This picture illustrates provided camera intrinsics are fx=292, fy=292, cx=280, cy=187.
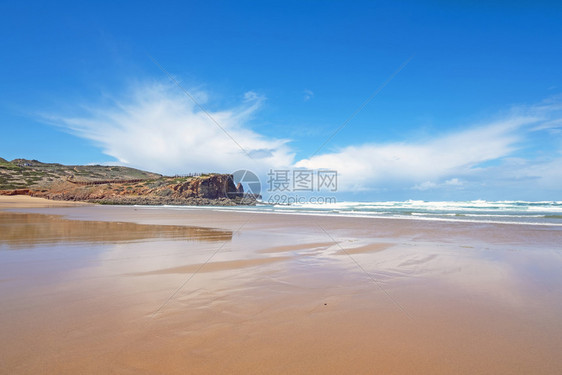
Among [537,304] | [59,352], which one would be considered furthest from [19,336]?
[537,304]

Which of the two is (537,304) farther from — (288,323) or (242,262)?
(242,262)

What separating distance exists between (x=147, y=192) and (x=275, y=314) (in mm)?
57566

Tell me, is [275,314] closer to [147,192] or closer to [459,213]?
[459,213]

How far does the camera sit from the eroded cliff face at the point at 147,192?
50719mm

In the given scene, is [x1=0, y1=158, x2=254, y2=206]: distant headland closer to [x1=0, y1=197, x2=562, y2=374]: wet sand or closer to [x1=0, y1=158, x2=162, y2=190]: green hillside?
[x1=0, y1=158, x2=162, y2=190]: green hillside

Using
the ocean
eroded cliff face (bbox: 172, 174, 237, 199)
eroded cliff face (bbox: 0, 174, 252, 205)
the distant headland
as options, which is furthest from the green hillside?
the ocean

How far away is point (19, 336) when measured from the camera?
2.49 m

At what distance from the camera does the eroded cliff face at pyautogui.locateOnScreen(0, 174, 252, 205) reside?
166 ft

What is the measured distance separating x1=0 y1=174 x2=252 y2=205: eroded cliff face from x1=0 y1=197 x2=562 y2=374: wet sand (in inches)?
1880

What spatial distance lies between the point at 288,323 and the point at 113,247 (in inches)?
233

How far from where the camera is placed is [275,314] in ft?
10.4

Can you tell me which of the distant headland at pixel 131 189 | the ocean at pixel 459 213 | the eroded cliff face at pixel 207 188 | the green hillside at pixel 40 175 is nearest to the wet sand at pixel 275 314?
the ocean at pixel 459 213

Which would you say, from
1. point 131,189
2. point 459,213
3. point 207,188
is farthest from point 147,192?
point 459,213

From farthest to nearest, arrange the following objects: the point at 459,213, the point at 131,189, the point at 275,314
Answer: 1. the point at 131,189
2. the point at 459,213
3. the point at 275,314
